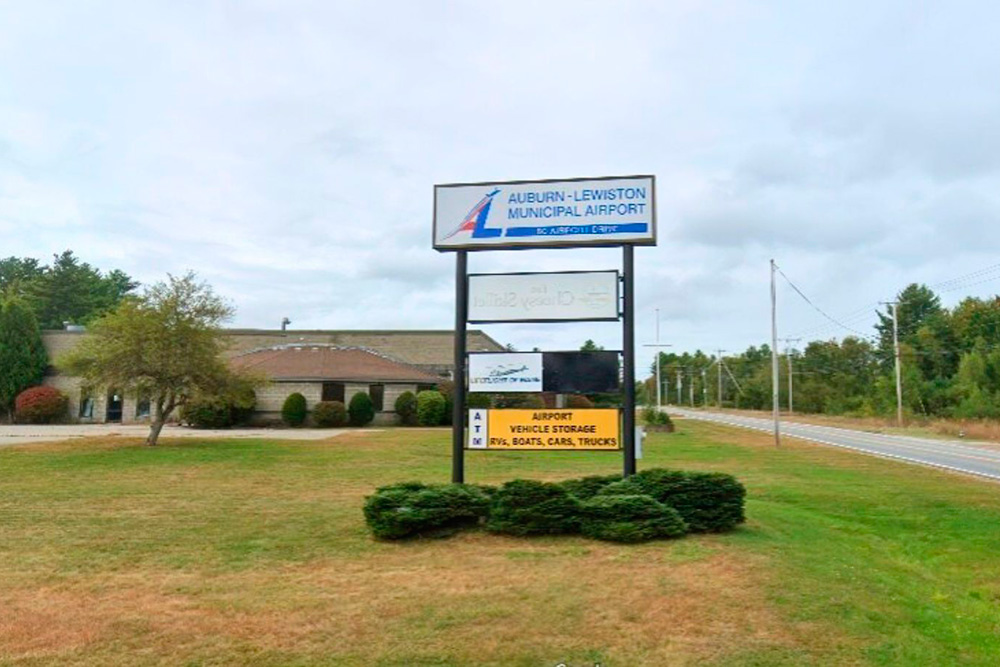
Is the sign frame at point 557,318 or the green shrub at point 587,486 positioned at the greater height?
the sign frame at point 557,318

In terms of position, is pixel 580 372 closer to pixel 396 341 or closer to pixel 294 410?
pixel 294 410

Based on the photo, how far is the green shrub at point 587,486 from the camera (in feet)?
30.9

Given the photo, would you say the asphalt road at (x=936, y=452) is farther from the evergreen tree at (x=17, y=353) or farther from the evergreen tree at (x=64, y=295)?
the evergreen tree at (x=64, y=295)

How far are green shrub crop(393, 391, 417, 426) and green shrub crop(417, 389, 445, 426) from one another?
50 cm

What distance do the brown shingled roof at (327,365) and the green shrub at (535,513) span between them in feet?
93.3

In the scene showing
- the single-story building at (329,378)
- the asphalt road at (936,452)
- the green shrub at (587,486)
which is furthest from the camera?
the single-story building at (329,378)

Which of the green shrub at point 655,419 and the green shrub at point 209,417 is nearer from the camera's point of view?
the green shrub at point 209,417

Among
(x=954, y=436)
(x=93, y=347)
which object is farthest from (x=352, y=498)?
(x=954, y=436)

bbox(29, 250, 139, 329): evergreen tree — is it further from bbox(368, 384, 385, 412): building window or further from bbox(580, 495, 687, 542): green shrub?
bbox(580, 495, 687, 542): green shrub

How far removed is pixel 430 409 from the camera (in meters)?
35.2

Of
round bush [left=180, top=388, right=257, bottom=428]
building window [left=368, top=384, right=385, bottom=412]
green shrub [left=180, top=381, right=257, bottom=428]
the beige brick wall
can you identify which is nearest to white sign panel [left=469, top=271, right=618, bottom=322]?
green shrub [left=180, top=381, right=257, bottom=428]

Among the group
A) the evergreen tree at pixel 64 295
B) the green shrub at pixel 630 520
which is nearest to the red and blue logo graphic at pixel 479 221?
the green shrub at pixel 630 520

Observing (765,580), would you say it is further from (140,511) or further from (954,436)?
(954,436)

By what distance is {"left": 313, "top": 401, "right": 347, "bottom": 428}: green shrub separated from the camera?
113ft
